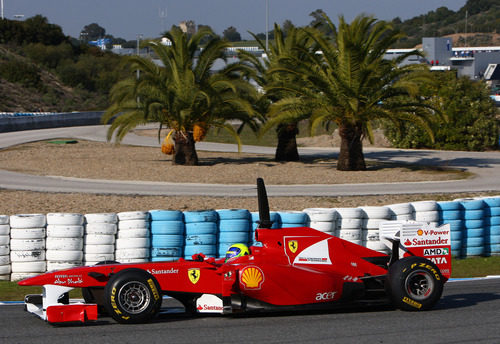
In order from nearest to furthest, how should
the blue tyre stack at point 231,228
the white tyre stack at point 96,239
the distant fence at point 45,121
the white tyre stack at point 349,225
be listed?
1. the white tyre stack at point 96,239
2. the blue tyre stack at point 231,228
3. the white tyre stack at point 349,225
4. the distant fence at point 45,121

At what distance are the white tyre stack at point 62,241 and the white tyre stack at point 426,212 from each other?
646 centimetres

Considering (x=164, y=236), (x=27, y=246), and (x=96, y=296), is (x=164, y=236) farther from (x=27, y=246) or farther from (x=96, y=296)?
(x=96, y=296)

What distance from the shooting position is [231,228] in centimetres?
1291

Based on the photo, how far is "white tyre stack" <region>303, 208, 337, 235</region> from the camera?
1332cm

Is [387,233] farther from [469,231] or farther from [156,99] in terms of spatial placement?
[156,99]

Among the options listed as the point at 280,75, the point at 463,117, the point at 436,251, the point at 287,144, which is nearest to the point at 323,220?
the point at 436,251

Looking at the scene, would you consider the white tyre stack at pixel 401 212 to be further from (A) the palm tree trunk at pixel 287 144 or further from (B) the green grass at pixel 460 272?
(A) the palm tree trunk at pixel 287 144

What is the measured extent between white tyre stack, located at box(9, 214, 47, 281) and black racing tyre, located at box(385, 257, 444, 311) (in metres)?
5.94

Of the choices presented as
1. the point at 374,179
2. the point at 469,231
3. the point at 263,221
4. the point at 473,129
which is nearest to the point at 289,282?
the point at 263,221

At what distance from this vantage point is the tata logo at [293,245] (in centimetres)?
970

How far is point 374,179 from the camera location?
27.2 metres

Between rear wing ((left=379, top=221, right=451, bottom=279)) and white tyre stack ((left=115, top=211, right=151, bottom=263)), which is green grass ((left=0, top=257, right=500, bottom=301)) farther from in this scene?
rear wing ((left=379, top=221, right=451, bottom=279))

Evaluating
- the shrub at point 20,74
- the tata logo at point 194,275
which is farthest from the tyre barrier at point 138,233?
the shrub at point 20,74

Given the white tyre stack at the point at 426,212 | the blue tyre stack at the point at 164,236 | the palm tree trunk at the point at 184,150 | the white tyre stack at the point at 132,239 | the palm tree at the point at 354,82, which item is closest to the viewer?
the white tyre stack at the point at 132,239
